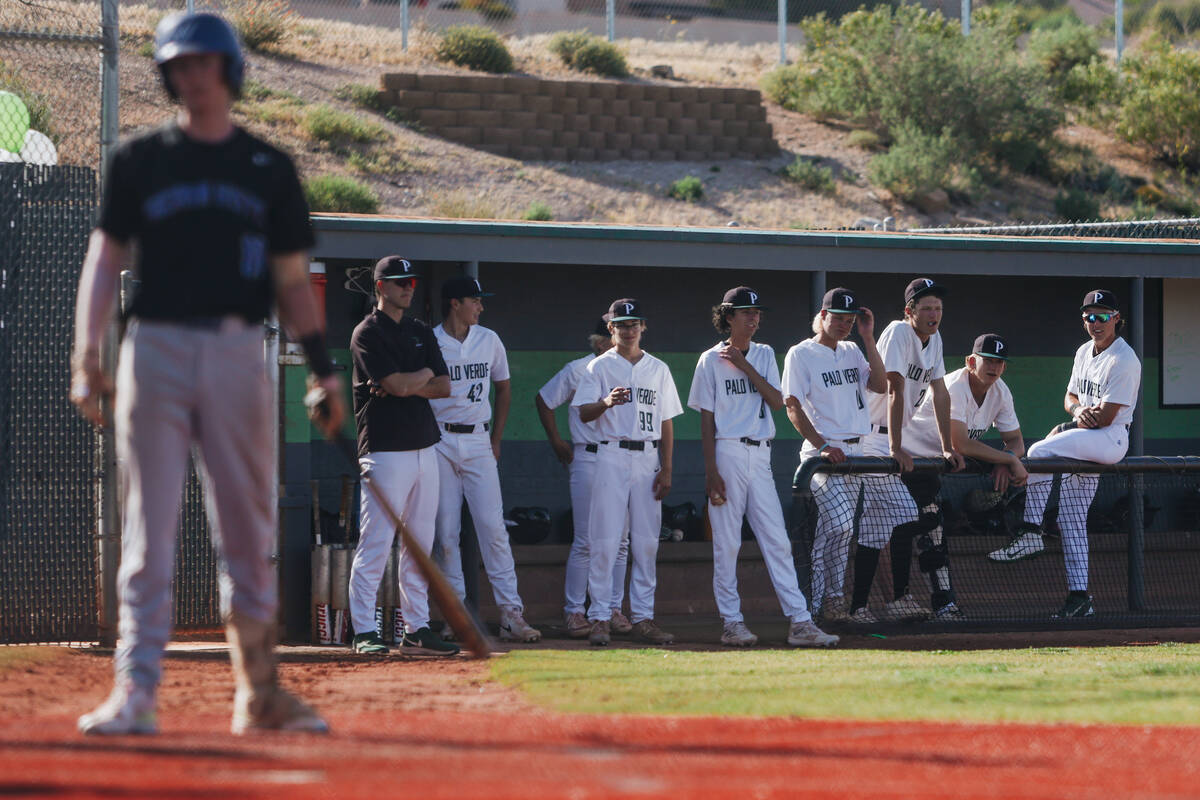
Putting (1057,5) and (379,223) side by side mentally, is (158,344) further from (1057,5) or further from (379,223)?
(1057,5)

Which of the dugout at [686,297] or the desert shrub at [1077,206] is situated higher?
the desert shrub at [1077,206]

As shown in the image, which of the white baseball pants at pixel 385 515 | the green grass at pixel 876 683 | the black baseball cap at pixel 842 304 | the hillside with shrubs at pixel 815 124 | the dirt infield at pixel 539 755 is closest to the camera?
the dirt infield at pixel 539 755

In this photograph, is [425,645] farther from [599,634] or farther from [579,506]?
[579,506]

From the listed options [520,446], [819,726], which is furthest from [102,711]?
[520,446]

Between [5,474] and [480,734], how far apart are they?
3758 mm

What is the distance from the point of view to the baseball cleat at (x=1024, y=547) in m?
8.90

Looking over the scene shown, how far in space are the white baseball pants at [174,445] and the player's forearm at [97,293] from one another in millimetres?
98

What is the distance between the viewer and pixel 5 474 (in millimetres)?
6848

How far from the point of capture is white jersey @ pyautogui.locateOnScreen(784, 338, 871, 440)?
8297 mm

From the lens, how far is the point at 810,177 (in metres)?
27.4

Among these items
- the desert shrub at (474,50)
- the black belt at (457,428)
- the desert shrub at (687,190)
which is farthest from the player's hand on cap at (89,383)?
the desert shrub at (474,50)

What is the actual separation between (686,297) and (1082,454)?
3.23 meters

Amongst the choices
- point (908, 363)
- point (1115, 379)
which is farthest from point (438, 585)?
point (1115, 379)

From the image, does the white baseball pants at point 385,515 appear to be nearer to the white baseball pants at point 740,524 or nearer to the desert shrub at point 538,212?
the white baseball pants at point 740,524
